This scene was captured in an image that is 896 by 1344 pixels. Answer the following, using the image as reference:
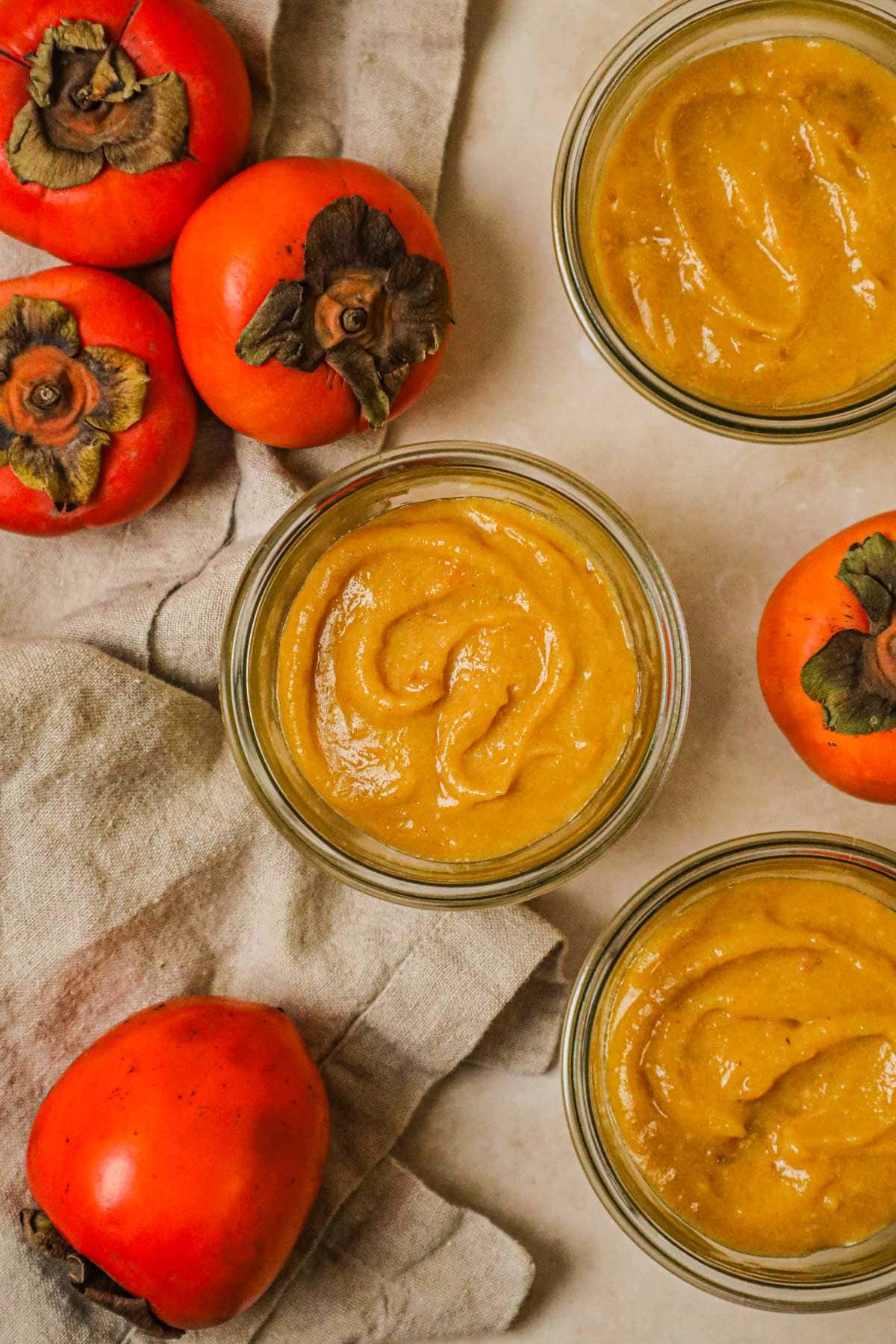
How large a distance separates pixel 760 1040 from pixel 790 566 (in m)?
0.75

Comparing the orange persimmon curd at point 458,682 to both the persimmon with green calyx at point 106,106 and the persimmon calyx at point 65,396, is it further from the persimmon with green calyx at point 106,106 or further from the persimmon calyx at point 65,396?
the persimmon with green calyx at point 106,106

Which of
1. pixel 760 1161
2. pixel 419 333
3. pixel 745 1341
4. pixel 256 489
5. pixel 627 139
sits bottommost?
pixel 745 1341

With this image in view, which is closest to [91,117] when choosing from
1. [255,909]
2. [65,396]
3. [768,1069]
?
[65,396]

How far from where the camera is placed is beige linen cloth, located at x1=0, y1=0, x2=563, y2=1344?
77.9 inches

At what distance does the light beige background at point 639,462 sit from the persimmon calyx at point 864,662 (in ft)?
1.14

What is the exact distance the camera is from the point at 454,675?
1.78m

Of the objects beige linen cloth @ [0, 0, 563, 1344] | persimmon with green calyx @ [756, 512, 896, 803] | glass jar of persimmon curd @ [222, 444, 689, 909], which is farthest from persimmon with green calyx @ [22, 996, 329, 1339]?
persimmon with green calyx @ [756, 512, 896, 803]

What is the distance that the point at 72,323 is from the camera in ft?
6.03

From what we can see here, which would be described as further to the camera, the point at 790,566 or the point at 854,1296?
the point at 790,566

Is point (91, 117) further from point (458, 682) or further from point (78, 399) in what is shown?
point (458, 682)

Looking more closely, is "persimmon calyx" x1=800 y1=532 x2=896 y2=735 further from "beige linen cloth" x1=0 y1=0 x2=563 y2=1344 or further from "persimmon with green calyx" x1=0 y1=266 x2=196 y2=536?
"persimmon with green calyx" x1=0 y1=266 x2=196 y2=536

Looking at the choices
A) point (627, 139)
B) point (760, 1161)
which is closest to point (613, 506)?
point (627, 139)

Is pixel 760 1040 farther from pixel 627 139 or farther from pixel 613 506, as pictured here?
pixel 627 139

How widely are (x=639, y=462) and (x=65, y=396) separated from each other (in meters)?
0.90
